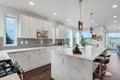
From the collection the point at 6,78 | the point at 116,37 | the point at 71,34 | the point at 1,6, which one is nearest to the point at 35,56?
the point at 1,6

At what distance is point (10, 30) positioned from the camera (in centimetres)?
390

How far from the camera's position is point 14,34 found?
3.99 meters

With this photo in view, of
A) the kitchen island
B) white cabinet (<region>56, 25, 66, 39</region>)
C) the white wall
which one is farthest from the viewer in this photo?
the white wall

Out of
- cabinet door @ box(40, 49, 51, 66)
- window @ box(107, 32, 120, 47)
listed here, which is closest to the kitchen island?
cabinet door @ box(40, 49, 51, 66)

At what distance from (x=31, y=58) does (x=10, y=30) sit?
1550 millimetres

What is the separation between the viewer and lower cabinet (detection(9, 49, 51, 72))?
11.1 feet

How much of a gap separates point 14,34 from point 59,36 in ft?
10.2

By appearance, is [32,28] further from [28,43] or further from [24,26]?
[28,43]

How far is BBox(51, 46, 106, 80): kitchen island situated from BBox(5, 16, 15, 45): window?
2.11 metres

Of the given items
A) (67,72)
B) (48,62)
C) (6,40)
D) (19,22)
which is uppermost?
(19,22)

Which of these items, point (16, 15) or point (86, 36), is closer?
point (16, 15)

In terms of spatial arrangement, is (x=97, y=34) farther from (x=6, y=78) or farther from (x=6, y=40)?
(x=6, y=78)

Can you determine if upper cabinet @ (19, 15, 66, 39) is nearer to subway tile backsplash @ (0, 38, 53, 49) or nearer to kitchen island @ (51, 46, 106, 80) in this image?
subway tile backsplash @ (0, 38, 53, 49)

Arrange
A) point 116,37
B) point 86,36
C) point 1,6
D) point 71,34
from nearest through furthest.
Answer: point 1,6 < point 71,34 < point 86,36 < point 116,37
